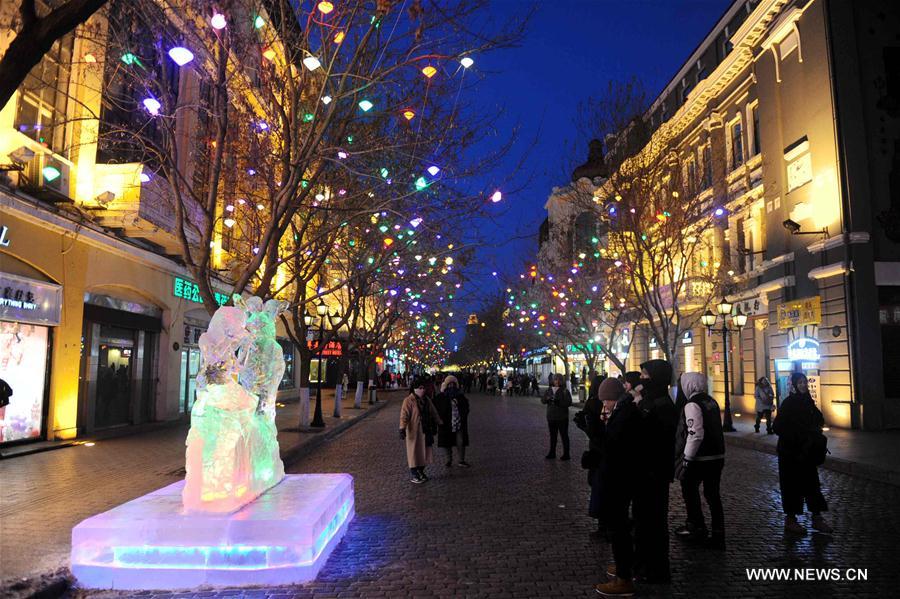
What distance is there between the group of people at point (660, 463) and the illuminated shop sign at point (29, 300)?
37.7 feet

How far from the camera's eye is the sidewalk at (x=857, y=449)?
1127cm

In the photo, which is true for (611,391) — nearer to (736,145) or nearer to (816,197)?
(816,197)

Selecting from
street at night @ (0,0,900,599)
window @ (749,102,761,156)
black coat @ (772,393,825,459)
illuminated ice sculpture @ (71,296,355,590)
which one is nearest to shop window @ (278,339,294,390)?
street at night @ (0,0,900,599)

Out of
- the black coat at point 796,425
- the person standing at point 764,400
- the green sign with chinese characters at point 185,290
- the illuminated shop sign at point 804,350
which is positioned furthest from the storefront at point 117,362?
the illuminated shop sign at point 804,350

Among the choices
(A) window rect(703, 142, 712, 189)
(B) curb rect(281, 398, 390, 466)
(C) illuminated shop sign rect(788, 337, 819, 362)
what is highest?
(A) window rect(703, 142, 712, 189)

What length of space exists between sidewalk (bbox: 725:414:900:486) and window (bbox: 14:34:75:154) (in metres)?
16.3

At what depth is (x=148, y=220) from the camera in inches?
608

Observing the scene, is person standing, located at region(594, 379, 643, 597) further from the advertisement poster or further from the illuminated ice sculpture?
the advertisement poster

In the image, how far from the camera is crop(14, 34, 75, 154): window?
13.2m

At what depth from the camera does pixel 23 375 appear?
44.0 ft

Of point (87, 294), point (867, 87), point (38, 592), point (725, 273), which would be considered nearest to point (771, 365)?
point (725, 273)

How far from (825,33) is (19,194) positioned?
2193 cm

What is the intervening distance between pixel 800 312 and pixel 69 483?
66.7ft

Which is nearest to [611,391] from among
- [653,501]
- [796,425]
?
[653,501]
